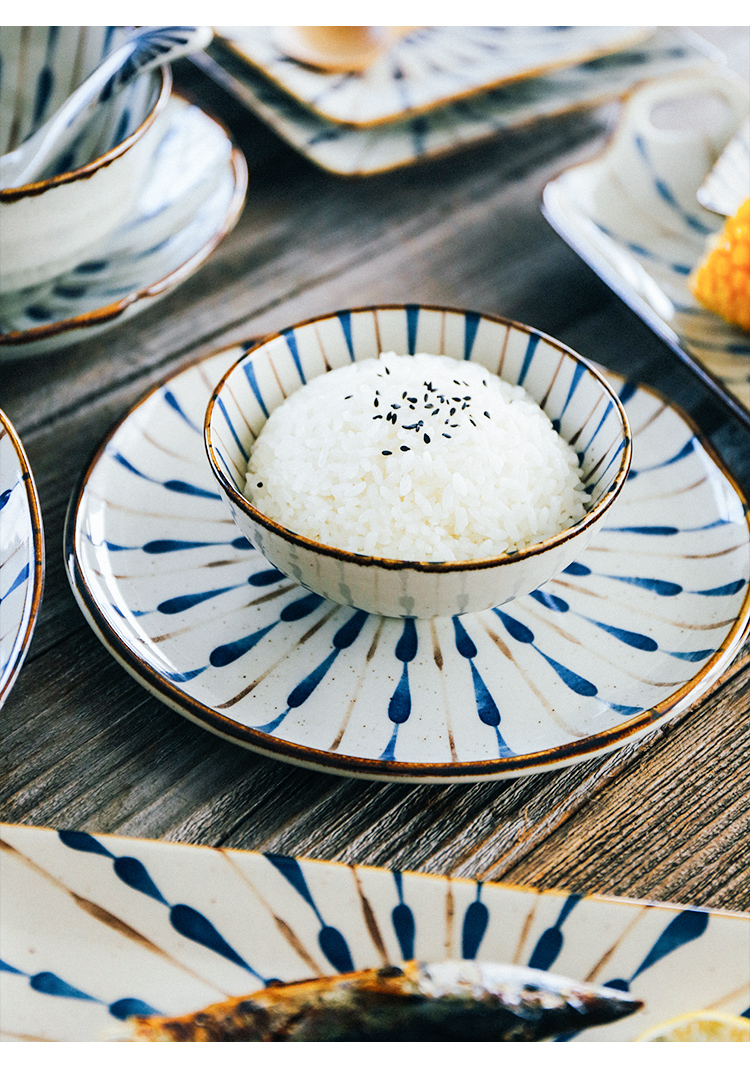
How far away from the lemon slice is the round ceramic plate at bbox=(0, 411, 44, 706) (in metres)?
0.47

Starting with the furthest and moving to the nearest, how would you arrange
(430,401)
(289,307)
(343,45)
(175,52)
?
(343,45)
(289,307)
(175,52)
(430,401)

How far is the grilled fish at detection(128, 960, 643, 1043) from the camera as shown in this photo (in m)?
0.55

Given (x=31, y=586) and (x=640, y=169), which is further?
(x=640, y=169)

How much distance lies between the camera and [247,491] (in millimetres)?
779

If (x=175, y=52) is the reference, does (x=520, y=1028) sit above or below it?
below

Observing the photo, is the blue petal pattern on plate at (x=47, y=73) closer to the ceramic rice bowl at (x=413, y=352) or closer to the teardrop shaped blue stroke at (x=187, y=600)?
the ceramic rice bowl at (x=413, y=352)

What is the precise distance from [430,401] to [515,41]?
1.00 m

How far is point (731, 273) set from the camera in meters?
1.03

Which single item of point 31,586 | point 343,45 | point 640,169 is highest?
point 343,45

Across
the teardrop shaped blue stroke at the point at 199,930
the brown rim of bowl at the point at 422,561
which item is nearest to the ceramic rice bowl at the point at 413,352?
the brown rim of bowl at the point at 422,561

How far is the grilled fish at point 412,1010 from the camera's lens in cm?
55

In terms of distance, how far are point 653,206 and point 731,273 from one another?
230mm

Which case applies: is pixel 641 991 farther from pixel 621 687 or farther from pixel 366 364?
pixel 366 364

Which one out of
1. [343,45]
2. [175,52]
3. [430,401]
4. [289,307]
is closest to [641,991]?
[430,401]
